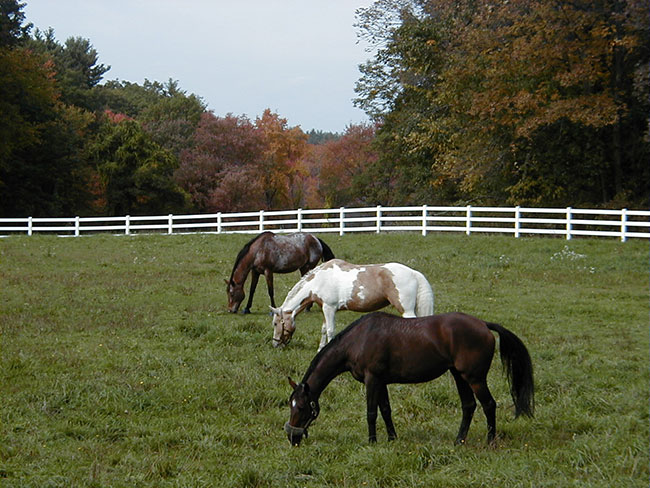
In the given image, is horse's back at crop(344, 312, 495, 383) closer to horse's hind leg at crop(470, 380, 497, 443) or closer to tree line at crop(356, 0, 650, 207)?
horse's hind leg at crop(470, 380, 497, 443)

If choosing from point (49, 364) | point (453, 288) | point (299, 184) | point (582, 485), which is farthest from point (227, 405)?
point (299, 184)

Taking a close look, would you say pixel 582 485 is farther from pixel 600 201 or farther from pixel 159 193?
pixel 159 193

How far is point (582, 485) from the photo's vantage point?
4.41 m

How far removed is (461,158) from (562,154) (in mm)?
3479

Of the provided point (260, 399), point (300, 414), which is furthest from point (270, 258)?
point (300, 414)

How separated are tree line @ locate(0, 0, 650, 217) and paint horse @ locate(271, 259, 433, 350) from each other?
1231cm

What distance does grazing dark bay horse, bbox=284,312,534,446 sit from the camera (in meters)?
5.36

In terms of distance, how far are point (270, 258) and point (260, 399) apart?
5416mm

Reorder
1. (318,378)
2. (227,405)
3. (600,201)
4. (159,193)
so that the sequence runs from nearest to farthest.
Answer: (318,378)
(227,405)
(600,201)
(159,193)

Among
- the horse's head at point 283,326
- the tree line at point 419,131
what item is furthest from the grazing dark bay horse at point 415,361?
the tree line at point 419,131

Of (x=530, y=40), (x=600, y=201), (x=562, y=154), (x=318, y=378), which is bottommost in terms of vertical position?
(x=318, y=378)

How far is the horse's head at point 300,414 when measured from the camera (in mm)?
5582

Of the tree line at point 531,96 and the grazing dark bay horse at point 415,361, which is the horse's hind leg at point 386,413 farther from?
the tree line at point 531,96

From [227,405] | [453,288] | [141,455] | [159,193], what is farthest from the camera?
[159,193]
